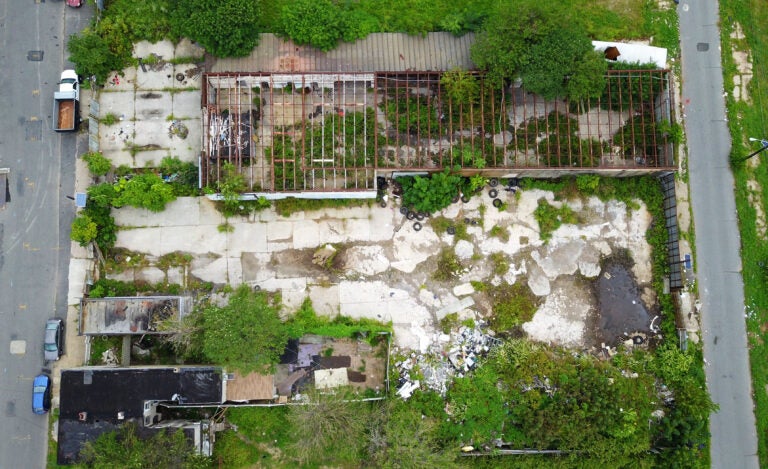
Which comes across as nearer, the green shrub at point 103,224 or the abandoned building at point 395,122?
the abandoned building at point 395,122

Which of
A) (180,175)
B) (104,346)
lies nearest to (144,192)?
(180,175)

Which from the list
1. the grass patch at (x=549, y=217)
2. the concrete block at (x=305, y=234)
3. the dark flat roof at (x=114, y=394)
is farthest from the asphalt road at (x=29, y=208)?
the grass patch at (x=549, y=217)

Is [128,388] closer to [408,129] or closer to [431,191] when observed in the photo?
[431,191]

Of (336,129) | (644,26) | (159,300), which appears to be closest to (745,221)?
(644,26)

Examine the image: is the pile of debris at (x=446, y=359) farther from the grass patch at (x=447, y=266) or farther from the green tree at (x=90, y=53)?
the green tree at (x=90, y=53)

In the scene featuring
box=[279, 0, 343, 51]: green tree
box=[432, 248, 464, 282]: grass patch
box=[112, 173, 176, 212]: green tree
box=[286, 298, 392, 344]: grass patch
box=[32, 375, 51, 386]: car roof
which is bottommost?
box=[32, 375, 51, 386]: car roof

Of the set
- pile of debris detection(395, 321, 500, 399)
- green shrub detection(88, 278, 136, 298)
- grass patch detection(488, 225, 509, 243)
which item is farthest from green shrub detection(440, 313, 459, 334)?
green shrub detection(88, 278, 136, 298)

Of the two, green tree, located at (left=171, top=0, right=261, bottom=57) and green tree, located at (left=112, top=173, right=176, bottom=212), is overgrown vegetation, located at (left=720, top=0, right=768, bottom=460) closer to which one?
green tree, located at (left=171, top=0, right=261, bottom=57)

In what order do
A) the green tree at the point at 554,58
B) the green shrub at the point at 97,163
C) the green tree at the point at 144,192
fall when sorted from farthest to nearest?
the green shrub at the point at 97,163, the green tree at the point at 144,192, the green tree at the point at 554,58
